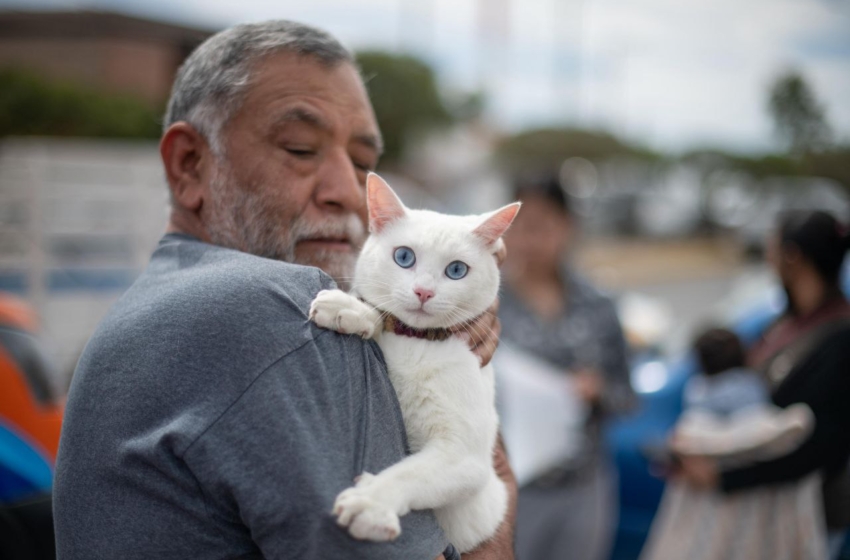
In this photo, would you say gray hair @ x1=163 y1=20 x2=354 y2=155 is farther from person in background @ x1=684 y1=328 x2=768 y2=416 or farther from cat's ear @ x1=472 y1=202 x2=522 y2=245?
person in background @ x1=684 y1=328 x2=768 y2=416

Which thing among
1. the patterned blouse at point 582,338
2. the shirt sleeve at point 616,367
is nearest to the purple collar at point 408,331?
the patterned blouse at point 582,338

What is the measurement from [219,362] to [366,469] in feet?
1.01

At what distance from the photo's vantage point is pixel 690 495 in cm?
313

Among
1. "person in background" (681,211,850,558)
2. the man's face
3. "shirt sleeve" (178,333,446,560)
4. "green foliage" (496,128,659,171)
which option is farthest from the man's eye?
"green foliage" (496,128,659,171)

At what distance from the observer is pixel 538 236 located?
379 centimetres

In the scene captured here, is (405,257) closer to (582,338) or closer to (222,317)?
(222,317)

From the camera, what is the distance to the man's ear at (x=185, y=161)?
5.79 ft

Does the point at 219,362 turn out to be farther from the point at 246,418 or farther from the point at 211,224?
the point at 211,224

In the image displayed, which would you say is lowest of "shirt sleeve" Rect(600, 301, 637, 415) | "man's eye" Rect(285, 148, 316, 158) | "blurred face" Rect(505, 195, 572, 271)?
"shirt sleeve" Rect(600, 301, 637, 415)

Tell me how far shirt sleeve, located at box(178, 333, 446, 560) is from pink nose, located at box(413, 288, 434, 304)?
11.2 inches

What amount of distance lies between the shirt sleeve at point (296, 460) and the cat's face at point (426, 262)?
0.29 metres

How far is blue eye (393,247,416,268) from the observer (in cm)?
154

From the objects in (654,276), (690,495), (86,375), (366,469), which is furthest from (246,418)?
(654,276)

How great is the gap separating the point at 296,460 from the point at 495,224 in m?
0.69
